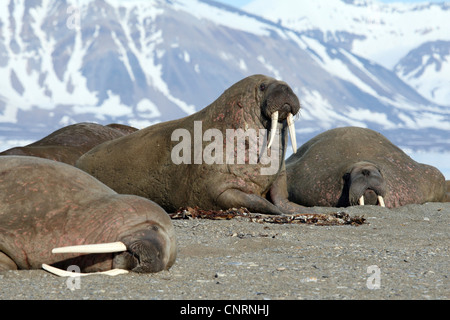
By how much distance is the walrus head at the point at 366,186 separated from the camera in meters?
9.91

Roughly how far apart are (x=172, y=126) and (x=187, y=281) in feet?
16.4

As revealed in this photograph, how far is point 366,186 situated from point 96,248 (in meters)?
5.97

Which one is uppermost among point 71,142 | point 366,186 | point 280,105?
point 71,142

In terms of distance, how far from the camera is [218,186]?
877 centimetres

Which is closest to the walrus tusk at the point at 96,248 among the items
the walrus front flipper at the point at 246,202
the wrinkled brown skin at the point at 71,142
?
the walrus front flipper at the point at 246,202

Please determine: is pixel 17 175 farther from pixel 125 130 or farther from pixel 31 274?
pixel 125 130

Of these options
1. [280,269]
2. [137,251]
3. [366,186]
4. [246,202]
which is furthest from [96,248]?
[366,186]

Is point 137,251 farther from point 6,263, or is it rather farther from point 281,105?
point 281,105

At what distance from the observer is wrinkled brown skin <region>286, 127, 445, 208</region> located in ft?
33.6

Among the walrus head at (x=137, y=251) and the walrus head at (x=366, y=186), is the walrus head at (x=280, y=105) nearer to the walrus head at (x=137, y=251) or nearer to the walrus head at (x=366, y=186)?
A: the walrus head at (x=366, y=186)

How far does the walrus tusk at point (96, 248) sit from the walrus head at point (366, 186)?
5.73 meters

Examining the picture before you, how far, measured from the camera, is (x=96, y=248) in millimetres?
4676

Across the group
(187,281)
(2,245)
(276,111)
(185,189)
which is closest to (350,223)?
(276,111)
